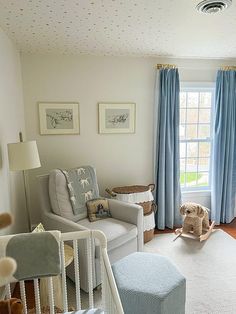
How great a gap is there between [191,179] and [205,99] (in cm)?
119

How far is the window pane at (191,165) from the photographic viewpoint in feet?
11.8

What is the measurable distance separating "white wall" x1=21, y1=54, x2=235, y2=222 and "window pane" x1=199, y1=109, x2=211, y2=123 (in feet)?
1.44

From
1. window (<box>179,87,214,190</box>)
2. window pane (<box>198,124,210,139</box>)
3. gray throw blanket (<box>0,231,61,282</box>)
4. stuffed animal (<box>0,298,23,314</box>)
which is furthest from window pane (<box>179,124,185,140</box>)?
stuffed animal (<box>0,298,23,314</box>)

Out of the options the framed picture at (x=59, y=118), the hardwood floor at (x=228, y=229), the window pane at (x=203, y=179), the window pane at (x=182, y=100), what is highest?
the window pane at (x=182, y=100)

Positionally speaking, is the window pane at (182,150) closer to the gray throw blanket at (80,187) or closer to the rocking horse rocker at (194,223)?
the rocking horse rocker at (194,223)

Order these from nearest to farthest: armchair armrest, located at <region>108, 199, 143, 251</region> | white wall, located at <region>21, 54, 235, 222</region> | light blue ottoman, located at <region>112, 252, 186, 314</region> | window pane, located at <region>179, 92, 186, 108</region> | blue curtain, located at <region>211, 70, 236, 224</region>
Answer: light blue ottoman, located at <region>112, 252, 186, 314</region>, armchair armrest, located at <region>108, 199, 143, 251</region>, white wall, located at <region>21, 54, 235, 222</region>, blue curtain, located at <region>211, 70, 236, 224</region>, window pane, located at <region>179, 92, 186, 108</region>

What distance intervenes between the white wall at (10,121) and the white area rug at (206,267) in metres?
1.56

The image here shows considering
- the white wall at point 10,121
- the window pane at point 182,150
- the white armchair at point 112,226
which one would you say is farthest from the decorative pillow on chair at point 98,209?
the window pane at point 182,150

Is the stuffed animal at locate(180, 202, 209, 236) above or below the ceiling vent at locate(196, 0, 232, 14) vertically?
below

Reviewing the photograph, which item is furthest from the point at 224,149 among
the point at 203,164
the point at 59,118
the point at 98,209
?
the point at 59,118

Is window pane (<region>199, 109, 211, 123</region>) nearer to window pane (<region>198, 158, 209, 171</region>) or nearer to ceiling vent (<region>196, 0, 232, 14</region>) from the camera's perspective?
window pane (<region>198, 158, 209, 171</region>)

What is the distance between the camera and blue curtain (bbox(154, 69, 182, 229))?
314 centimetres

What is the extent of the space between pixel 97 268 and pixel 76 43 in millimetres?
2202

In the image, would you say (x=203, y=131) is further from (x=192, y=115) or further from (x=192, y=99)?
(x=192, y=99)
